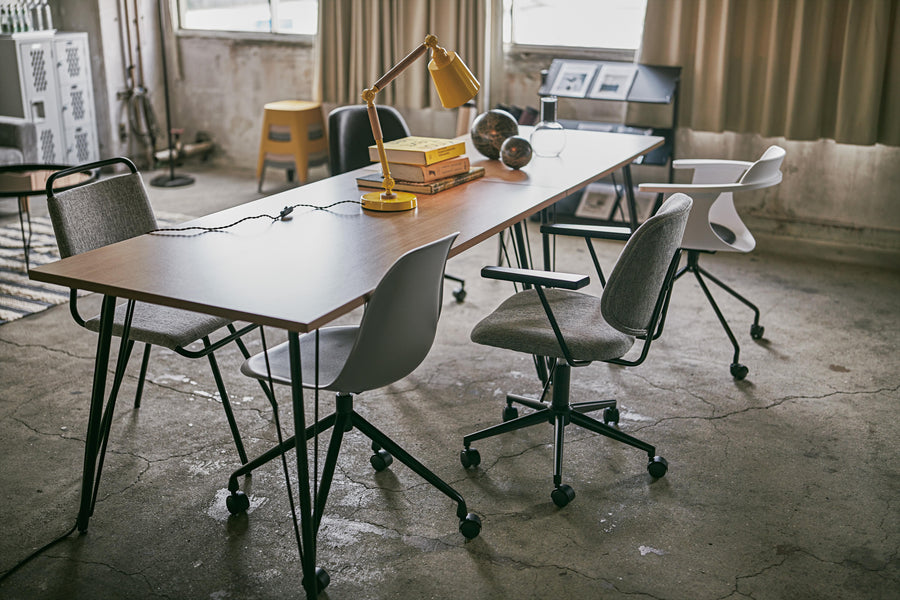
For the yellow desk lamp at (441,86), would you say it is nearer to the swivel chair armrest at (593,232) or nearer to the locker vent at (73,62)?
the swivel chair armrest at (593,232)

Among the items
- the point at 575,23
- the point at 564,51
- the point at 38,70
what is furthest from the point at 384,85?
the point at 38,70

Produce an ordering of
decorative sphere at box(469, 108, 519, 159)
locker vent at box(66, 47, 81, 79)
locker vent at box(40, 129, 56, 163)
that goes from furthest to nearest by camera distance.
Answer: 1. locker vent at box(66, 47, 81, 79)
2. locker vent at box(40, 129, 56, 163)
3. decorative sphere at box(469, 108, 519, 159)

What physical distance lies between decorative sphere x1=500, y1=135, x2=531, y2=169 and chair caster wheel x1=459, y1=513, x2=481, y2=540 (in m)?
1.50

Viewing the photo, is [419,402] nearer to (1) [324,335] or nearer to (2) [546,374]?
(2) [546,374]

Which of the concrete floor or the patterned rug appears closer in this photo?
the concrete floor

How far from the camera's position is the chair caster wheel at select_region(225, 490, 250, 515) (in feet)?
8.13

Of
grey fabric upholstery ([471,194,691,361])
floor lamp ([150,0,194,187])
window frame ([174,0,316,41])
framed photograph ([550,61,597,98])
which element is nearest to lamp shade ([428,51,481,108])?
grey fabric upholstery ([471,194,691,361])

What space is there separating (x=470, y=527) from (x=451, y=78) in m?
1.36

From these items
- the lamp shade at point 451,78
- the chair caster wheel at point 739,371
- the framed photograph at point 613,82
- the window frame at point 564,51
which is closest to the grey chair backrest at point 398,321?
the lamp shade at point 451,78

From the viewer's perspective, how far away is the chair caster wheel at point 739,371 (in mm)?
3348

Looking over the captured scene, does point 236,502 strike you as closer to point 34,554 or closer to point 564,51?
point 34,554

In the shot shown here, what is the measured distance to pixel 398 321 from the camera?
212 cm

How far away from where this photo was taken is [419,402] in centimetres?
317

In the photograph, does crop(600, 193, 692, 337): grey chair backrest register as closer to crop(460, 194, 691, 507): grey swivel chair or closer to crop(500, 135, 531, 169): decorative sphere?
crop(460, 194, 691, 507): grey swivel chair
